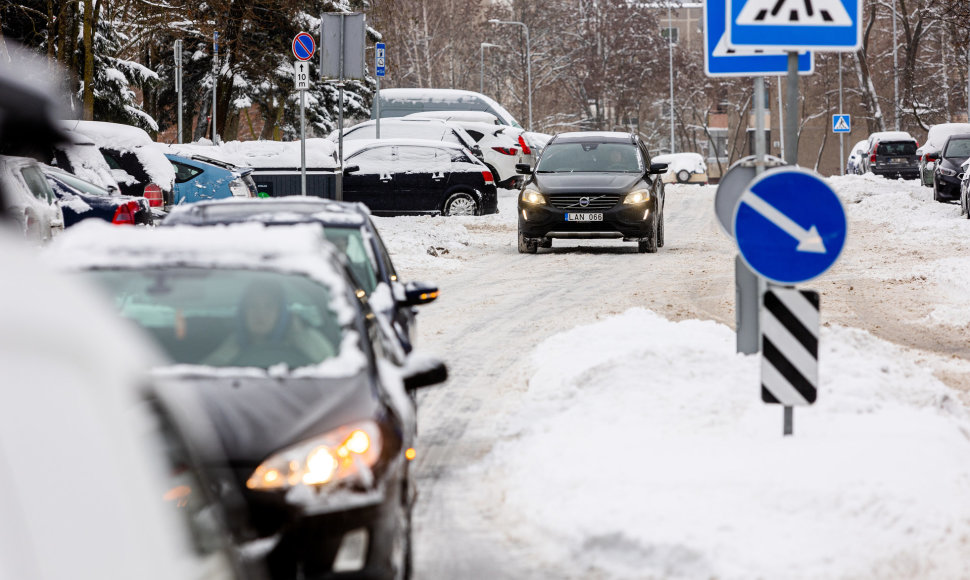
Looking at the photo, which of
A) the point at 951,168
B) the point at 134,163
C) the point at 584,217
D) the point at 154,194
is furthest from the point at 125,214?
the point at 951,168

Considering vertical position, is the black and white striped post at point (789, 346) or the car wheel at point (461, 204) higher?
the car wheel at point (461, 204)

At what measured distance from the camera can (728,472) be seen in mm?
6234

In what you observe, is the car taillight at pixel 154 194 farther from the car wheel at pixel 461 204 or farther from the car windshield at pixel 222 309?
the car windshield at pixel 222 309

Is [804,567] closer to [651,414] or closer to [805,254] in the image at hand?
[805,254]

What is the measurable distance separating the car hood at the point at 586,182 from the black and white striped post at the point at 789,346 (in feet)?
46.7

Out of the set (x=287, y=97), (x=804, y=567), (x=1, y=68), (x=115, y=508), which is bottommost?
(x=804, y=567)

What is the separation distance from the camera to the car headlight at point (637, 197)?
2089 centimetres

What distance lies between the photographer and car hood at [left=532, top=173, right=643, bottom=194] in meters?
20.9

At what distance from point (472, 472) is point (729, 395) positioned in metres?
1.51

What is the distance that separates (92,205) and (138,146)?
13.4 feet

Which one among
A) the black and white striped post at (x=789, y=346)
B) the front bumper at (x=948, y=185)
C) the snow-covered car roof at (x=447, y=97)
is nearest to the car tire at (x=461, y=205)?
the front bumper at (x=948, y=185)

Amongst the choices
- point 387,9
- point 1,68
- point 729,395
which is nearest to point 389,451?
point 1,68

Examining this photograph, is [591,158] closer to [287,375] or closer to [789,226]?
[789,226]

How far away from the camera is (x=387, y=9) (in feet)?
129
